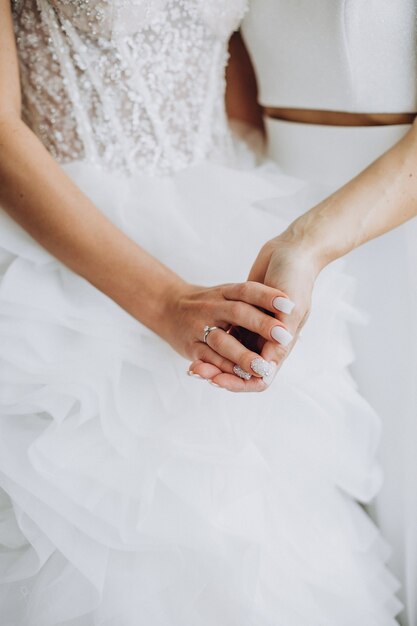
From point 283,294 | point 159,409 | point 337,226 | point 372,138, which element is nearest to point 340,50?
point 372,138

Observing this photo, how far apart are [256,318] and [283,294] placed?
40mm

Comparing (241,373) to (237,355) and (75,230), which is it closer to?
(237,355)

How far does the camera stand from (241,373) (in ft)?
2.18

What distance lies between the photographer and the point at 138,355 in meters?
0.75

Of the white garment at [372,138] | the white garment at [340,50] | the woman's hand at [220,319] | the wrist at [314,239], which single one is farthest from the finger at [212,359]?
the white garment at [340,50]

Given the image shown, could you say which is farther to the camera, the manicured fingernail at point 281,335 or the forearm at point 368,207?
the forearm at point 368,207

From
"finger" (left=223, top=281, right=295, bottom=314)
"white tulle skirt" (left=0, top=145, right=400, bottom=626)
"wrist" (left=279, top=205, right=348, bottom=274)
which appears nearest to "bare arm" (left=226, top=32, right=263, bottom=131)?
"white tulle skirt" (left=0, top=145, right=400, bottom=626)

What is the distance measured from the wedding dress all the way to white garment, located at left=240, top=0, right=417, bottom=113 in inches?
2.7

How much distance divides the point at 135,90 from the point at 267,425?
0.50 metres

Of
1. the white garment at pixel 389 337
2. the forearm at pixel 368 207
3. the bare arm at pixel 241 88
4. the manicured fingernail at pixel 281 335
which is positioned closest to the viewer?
the manicured fingernail at pixel 281 335

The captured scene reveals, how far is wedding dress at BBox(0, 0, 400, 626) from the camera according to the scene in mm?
692

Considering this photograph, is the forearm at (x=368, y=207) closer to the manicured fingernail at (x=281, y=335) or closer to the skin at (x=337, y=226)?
the skin at (x=337, y=226)

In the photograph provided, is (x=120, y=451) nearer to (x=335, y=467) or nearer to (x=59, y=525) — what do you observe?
(x=59, y=525)

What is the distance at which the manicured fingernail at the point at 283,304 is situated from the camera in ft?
2.12
